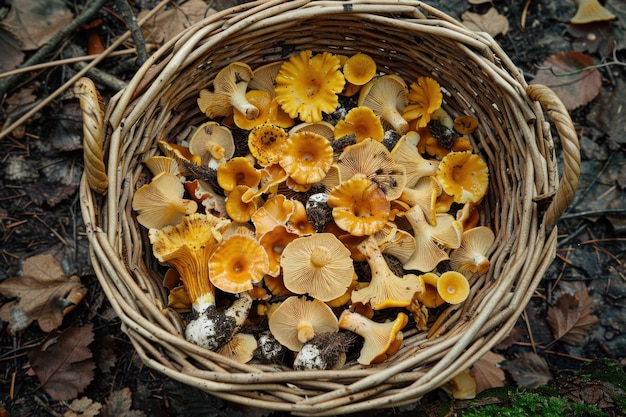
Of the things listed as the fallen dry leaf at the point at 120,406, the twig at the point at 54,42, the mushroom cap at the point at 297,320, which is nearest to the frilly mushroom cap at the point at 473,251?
the mushroom cap at the point at 297,320

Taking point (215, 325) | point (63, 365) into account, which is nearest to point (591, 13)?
point (215, 325)

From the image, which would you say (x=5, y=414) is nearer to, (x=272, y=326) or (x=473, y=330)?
(x=272, y=326)

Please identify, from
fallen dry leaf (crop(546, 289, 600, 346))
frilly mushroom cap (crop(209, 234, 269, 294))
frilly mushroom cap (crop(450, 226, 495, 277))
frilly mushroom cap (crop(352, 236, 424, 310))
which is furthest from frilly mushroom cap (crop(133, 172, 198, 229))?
fallen dry leaf (crop(546, 289, 600, 346))

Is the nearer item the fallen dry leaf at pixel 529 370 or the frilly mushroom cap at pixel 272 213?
the frilly mushroom cap at pixel 272 213

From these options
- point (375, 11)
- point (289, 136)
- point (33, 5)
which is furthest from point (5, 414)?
point (375, 11)

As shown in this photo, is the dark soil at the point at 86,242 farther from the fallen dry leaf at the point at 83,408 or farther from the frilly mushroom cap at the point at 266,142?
the frilly mushroom cap at the point at 266,142
